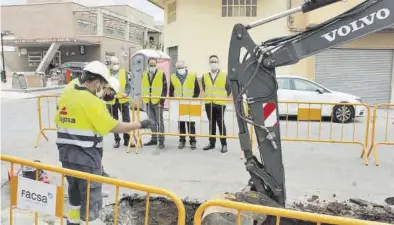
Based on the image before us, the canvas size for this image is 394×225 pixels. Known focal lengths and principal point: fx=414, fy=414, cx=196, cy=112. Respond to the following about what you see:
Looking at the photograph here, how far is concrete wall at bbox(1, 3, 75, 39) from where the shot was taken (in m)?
40.9

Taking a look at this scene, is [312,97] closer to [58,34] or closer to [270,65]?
[270,65]

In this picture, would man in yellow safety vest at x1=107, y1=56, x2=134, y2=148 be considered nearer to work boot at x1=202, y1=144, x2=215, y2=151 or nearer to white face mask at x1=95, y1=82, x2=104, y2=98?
work boot at x1=202, y1=144, x2=215, y2=151

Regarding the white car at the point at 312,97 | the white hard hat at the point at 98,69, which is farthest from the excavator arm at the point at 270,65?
the white car at the point at 312,97

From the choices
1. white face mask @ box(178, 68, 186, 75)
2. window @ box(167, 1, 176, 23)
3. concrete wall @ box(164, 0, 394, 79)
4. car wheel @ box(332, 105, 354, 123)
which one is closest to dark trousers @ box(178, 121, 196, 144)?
white face mask @ box(178, 68, 186, 75)

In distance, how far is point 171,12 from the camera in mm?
19406

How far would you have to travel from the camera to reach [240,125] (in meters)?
4.36

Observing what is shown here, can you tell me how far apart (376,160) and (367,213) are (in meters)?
2.73

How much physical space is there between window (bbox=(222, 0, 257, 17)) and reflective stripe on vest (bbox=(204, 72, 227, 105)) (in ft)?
32.0

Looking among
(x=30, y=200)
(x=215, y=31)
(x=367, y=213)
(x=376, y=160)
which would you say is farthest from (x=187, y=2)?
(x=30, y=200)

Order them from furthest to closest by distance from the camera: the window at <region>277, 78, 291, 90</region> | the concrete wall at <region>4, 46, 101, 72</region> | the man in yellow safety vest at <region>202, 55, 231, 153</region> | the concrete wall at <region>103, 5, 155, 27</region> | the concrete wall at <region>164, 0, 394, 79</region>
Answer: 1. the concrete wall at <region>103, 5, 155, 27</region>
2. the concrete wall at <region>4, 46, 101, 72</region>
3. the concrete wall at <region>164, 0, 394, 79</region>
4. the window at <region>277, 78, 291, 90</region>
5. the man in yellow safety vest at <region>202, 55, 231, 153</region>

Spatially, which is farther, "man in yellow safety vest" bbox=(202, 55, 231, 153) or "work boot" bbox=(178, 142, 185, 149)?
"work boot" bbox=(178, 142, 185, 149)

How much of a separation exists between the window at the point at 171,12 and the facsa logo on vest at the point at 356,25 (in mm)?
15562

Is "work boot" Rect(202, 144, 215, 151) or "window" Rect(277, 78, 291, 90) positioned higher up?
"window" Rect(277, 78, 291, 90)

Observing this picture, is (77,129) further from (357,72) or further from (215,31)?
(357,72)
